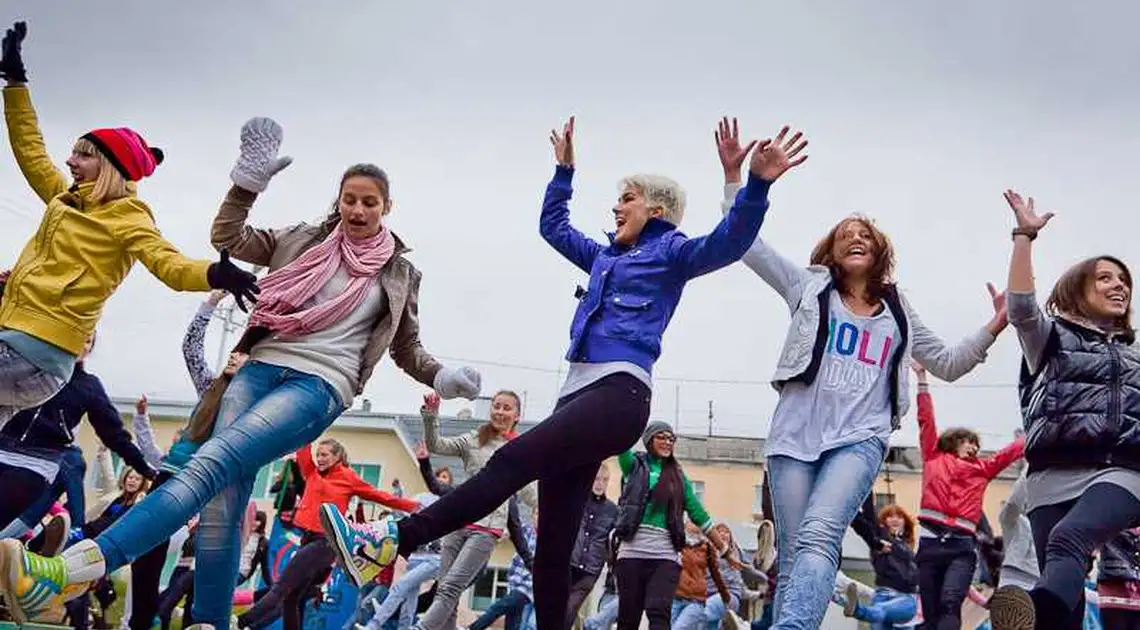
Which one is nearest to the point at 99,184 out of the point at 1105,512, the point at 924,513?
the point at 1105,512

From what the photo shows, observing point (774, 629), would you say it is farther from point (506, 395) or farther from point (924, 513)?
point (924, 513)

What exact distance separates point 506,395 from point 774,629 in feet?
14.4

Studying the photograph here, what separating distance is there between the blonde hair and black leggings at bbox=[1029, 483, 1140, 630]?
14.4ft

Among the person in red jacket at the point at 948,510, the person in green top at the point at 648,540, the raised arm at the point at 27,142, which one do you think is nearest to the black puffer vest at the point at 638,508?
the person in green top at the point at 648,540

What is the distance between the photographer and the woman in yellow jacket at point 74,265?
4.52 metres

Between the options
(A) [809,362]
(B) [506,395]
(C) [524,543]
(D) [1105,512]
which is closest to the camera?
(D) [1105,512]

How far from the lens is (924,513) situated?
9641mm

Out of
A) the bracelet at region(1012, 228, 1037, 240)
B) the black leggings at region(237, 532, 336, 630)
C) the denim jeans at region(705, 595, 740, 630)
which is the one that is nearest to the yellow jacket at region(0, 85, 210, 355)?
the bracelet at region(1012, 228, 1037, 240)

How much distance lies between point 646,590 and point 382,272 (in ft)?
15.1

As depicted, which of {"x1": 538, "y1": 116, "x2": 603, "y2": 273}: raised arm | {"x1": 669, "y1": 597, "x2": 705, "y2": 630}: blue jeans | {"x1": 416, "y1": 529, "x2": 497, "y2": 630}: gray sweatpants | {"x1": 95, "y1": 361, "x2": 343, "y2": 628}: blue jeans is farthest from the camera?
{"x1": 669, "y1": 597, "x2": 705, "y2": 630}: blue jeans

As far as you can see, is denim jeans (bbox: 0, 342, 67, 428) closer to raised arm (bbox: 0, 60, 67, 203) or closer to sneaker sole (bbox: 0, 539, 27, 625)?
raised arm (bbox: 0, 60, 67, 203)

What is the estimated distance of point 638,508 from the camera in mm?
8664

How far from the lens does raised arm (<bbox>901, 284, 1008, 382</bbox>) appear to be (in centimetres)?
544

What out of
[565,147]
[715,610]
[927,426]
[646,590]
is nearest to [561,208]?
[565,147]
